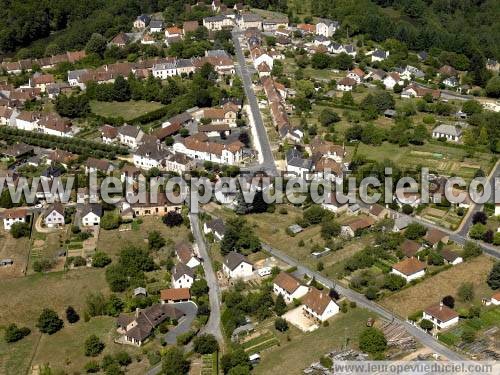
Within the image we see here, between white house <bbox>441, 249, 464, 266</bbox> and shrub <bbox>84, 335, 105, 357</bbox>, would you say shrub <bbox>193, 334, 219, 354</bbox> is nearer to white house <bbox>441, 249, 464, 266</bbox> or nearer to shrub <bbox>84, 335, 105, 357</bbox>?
shrub <bbox>84, 335, 105, 357</bbox>

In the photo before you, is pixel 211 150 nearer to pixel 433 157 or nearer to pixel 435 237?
pixel 433 157

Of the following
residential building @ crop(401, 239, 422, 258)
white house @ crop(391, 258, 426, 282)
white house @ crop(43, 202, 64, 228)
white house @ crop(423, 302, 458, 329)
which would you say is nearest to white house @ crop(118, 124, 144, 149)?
white house @ crop(43, 202, 64, 228)

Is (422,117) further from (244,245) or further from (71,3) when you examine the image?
(71,3)

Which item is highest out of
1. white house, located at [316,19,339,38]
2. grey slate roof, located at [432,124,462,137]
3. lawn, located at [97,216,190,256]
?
white house, located at [316,19,339,38]

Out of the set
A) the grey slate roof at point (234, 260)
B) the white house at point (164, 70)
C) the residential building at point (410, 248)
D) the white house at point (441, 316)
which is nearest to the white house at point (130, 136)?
the white house at point (164, 70)

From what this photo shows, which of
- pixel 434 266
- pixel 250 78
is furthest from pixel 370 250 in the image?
pixel 250 78
